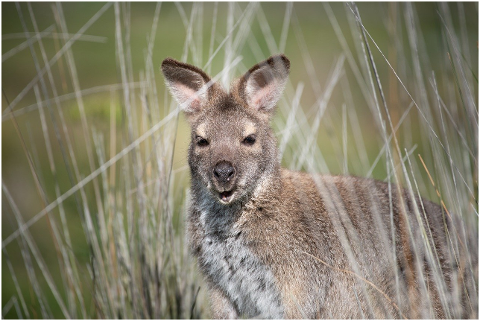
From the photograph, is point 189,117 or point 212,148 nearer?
point 212,148

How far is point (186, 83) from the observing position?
11.7 ft

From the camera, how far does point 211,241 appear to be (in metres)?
3.49

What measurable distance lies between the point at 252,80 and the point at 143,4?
171 inches

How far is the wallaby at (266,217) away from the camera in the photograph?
126 inches

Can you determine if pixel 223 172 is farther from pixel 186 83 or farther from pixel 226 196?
pixel 186 83

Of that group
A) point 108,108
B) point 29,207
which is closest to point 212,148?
point 108,108

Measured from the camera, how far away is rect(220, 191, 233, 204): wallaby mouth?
3.17 metres

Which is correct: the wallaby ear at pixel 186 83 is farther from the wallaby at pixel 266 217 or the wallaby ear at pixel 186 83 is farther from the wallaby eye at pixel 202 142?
A: the wallaby eye at pixel 202 142

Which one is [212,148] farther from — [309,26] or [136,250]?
[309,26]

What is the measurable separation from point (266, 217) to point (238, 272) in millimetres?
393

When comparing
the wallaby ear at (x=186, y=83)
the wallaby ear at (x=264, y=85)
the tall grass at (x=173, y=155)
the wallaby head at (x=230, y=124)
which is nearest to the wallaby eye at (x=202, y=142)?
the wallaby head at (x=230, y=124)

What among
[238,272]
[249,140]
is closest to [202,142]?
[249,140]

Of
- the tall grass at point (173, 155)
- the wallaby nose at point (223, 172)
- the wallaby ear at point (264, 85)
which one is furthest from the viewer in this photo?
the wallaby ear at point (264, 85)

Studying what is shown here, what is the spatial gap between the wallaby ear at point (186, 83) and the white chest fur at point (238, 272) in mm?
761
